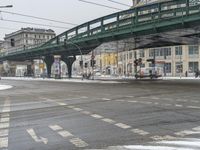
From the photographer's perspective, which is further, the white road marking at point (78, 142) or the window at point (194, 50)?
the window at point (194, 50)

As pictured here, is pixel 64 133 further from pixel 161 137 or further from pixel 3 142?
pixel 161 137

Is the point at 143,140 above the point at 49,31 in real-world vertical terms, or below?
below

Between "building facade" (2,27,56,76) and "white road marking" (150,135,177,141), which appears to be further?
"building facade" (2,27,56,76)

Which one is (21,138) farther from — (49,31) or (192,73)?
(49,31)

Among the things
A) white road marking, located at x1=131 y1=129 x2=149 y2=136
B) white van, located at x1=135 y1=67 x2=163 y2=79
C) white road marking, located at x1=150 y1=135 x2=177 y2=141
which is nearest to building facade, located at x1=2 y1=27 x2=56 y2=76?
white van, located at x1=135 y1=67 x2=163 y2=79

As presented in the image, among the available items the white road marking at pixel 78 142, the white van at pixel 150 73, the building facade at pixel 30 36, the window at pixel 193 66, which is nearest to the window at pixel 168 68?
the window at pixel 193 66

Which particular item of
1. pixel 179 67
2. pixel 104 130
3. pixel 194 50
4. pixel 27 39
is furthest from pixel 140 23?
pixel 27 39

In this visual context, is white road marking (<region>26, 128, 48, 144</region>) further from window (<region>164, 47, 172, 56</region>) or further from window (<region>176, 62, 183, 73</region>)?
window (<region>164, 47, 172, 56</region>)

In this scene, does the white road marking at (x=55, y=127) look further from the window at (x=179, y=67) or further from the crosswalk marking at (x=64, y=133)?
the window at (x=179, y=67)

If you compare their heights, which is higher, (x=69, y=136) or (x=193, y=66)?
(x=193, y=66)

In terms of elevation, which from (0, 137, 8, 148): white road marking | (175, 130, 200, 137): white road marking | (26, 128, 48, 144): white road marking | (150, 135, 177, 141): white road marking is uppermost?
(150, 135, 177, 141): white road marking

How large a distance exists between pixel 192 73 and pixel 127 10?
54938mm

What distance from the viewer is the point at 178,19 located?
42906 mm

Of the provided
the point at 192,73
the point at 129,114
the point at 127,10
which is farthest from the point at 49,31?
the point at 129,114
